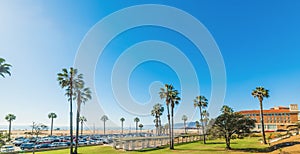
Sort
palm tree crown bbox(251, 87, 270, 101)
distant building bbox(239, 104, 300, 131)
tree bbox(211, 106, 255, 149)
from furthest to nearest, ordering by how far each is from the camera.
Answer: distant building bbox(239, 104, 300, 131) → palm tree crown bbox(251, 87, 270, 101) → tree bbox(211, 106, 255, 149)

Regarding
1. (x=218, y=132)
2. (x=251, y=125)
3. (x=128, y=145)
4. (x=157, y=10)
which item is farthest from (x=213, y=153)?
(x=157, y=10)

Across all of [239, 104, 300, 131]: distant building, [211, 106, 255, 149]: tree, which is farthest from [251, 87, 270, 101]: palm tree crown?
[239, 104, 300, 131]: distant building

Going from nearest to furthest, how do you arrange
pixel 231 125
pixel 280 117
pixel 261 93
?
pixel 231 125 → pixel 261 93 → pixel 280 117

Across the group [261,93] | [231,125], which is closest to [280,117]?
[261,93]

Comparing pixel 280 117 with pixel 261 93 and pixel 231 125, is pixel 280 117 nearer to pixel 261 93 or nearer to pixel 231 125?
pixel 261 93

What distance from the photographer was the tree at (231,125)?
39.3 metres

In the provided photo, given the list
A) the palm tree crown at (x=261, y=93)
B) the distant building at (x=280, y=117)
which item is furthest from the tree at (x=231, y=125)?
the distant building at (x=280, y=117)

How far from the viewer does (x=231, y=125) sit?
129 feet

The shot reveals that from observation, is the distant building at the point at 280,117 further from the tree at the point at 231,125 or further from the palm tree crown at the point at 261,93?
the tree at the point at 231,125

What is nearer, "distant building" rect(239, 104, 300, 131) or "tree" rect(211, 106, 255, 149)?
Answer: "tree" rect(211, 106, 255, 149)

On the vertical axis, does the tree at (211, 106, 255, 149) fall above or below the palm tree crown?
below

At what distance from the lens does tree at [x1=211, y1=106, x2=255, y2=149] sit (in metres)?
39.3

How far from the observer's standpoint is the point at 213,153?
1346 inches

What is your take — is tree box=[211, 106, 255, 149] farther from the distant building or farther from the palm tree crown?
the distant building
